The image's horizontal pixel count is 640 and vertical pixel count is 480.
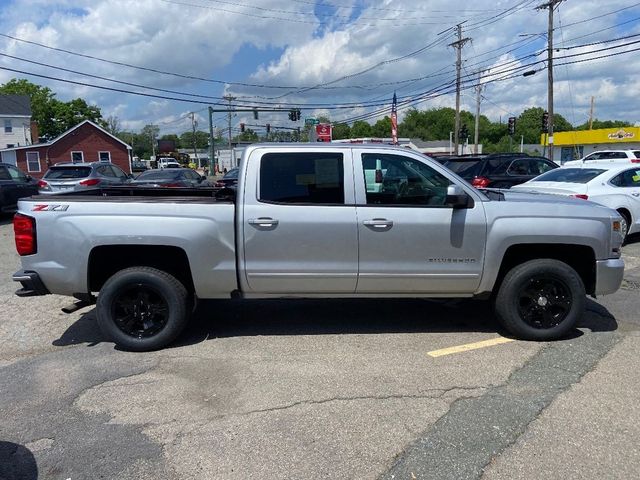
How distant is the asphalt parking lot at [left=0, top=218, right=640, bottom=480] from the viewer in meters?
3.14

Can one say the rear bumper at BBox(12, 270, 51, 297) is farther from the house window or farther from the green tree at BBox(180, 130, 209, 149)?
the green tree at BBox(180, 130, 209, 149)

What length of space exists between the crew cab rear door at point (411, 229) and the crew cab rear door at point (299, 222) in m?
0.14

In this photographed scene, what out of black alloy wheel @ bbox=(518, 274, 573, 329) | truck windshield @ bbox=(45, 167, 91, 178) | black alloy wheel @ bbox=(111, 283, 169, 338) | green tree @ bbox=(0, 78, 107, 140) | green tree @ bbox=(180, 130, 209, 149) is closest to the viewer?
black alloy wheel @ bbox=(111, 283, 169, 338)

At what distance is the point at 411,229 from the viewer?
4785mm

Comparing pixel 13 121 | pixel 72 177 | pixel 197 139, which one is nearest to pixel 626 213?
Answer: pixel 72 177

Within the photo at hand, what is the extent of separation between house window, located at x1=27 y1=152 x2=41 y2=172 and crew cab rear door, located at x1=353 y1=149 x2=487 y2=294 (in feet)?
159

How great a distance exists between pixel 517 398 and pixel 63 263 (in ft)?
12.8

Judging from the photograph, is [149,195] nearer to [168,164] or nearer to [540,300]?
[540,300]

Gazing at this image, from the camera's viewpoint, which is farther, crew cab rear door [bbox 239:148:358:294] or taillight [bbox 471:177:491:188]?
taillight [bbox 471:177:491:188]

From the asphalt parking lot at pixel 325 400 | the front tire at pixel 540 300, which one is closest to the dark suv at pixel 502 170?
the asphalt parking lot at pixel 325 400

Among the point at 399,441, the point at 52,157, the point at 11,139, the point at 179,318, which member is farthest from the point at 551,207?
the point at 11,139

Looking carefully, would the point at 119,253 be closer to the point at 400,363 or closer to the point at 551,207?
the point at 400,363

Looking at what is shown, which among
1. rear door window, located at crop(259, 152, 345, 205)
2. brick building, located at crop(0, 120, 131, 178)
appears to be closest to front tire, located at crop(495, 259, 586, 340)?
rear door window, located at crop(259, 152, 345, 205)

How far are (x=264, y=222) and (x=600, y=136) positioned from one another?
60782mm
